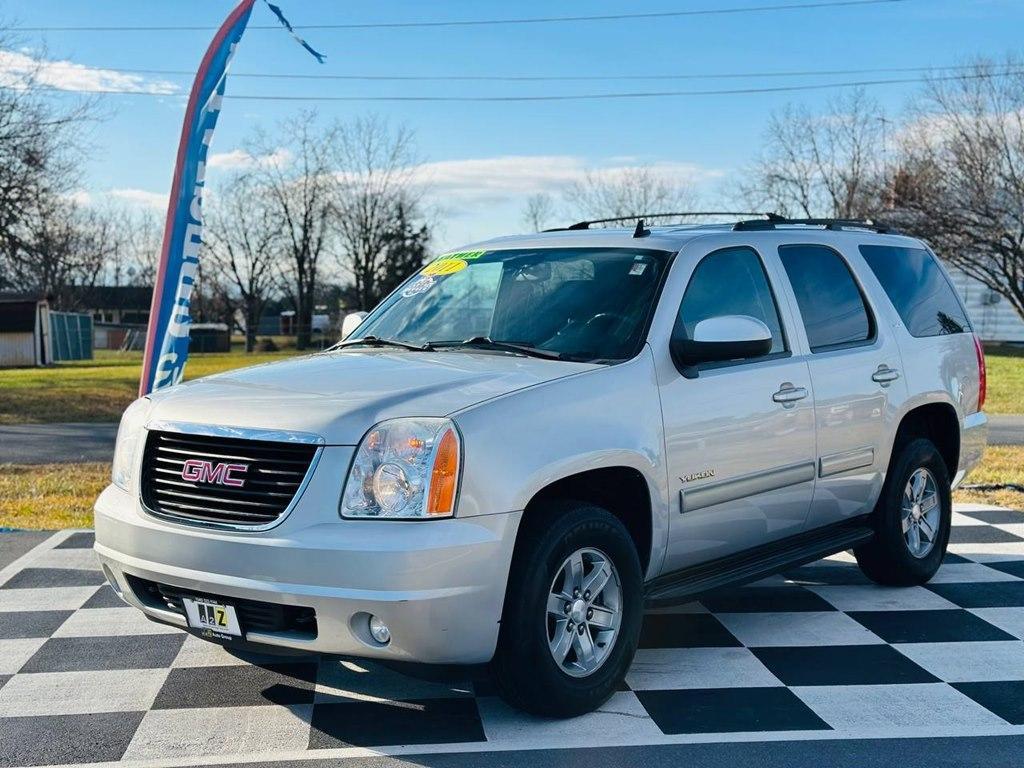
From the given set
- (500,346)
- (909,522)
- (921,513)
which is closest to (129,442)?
(500,346)

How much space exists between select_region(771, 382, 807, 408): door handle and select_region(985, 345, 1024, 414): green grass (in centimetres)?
1427

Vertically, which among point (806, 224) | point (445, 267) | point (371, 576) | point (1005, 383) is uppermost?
point (806, 224)

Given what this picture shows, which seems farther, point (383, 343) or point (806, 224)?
point (806, 224)

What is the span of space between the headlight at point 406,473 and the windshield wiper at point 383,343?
1.23m

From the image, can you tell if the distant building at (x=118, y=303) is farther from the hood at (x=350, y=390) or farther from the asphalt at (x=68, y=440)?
the hood at (x=350, y=390)

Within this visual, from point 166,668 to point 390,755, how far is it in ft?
4.52

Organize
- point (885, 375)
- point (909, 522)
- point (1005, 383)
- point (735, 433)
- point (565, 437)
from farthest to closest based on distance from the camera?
point (1005, 383), point (909, 522), point (885, 375), point (735, 433), point (565, 437)

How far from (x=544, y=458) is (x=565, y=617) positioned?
0.62 meters

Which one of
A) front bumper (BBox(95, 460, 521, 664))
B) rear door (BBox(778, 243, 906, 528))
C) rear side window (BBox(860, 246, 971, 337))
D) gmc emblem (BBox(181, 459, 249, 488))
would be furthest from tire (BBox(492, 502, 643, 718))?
rear side window (BBox(860, 246, 971, 337))

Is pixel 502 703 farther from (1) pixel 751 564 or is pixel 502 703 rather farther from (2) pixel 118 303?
(2) pixel 118 303

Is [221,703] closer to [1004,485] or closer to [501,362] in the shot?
[501,362]

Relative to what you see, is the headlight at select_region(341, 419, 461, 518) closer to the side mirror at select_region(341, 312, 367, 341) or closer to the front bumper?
the front bumper

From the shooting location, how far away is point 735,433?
481 cm

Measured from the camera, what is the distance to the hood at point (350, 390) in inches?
152
